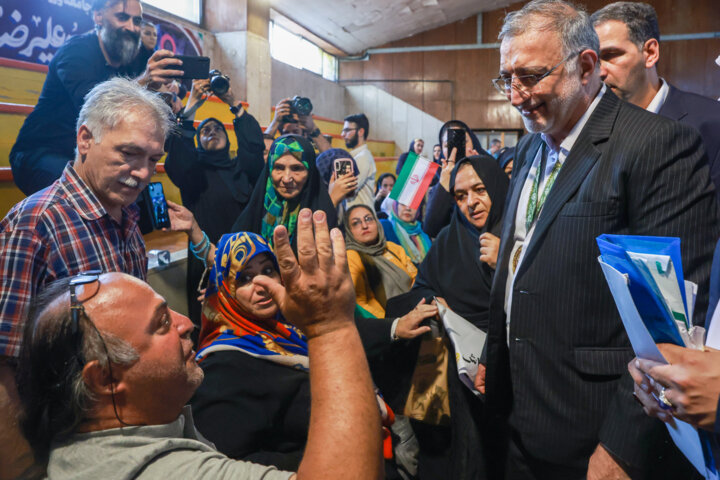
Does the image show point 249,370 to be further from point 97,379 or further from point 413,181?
point 413,181

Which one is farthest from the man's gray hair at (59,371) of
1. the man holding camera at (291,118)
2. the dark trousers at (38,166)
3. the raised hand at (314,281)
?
the man holding camera at (291,118)

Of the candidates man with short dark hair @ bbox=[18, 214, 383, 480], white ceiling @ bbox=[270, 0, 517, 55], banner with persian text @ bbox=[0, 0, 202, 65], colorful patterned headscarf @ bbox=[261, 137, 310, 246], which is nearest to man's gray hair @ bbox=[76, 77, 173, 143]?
man with short dark hair @ bbox=[18, 214, 383, 480]

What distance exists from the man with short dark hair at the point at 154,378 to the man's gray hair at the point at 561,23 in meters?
0.84

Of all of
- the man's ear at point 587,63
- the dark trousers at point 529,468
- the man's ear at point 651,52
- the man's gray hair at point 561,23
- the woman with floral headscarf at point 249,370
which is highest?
the man's ear at point 651,52

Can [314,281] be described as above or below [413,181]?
below

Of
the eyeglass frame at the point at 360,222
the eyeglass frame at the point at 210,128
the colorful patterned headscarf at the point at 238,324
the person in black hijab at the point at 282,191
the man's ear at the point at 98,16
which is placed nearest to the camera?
the colorful patterned headscarf at the point at 238,324

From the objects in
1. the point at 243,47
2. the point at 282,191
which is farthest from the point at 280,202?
the point at 243,47

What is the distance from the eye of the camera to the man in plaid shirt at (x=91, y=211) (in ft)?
3.64

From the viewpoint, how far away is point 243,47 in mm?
5301

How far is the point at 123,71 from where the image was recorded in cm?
206

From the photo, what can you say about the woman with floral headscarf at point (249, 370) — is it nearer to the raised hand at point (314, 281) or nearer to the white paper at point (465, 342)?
the white paper at point (465, 342)

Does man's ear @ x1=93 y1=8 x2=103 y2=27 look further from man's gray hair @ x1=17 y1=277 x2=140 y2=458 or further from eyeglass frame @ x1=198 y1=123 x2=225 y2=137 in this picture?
man's gray hair @ x1=17 y1=277 x2=140 y2=458

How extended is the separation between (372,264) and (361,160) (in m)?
1.74

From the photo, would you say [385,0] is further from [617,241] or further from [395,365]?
[617,241]
